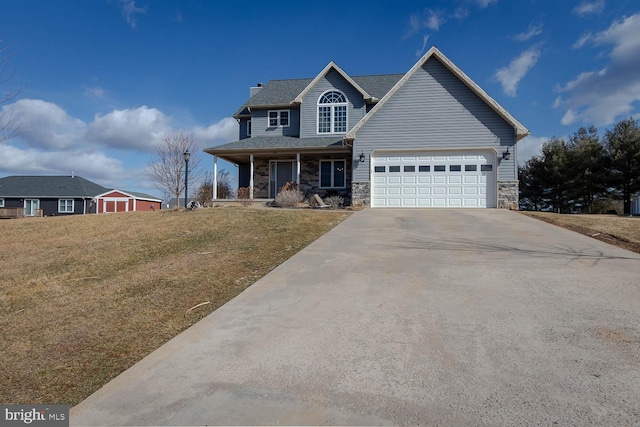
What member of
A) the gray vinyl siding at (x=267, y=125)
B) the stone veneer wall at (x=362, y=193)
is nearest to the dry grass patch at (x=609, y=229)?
the stone veneer wall at (x=362, y=193)

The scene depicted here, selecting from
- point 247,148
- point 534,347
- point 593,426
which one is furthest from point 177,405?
point 247,148

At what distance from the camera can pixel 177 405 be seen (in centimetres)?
266

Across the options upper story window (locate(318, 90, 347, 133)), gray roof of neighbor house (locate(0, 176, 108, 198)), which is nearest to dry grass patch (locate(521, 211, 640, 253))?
upper story window (locate(318, 90, 347, 133))

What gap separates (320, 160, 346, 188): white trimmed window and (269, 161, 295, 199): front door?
6.50 feet

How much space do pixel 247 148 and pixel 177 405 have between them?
17451 mm

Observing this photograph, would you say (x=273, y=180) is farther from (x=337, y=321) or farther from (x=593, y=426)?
(x=593, y=426)

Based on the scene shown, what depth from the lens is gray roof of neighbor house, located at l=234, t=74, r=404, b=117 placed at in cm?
2205

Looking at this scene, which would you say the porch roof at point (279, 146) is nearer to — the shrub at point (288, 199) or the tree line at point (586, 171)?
the shrub at point (288, 199)

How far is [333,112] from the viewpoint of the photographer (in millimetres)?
20906

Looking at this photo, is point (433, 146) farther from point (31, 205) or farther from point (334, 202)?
point (31, 205)

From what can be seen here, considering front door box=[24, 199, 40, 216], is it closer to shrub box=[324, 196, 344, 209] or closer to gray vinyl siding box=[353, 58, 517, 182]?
shrub box=[324, 196, 344, 209]

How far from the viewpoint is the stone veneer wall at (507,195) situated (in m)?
15.5

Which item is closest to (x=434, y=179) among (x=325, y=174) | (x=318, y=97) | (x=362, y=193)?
(x=362, y=193)

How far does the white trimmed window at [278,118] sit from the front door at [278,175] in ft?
8.35
